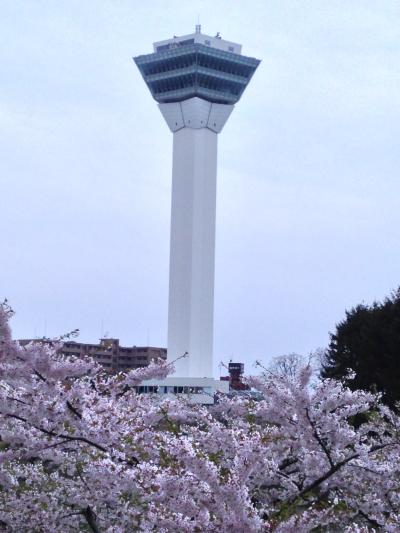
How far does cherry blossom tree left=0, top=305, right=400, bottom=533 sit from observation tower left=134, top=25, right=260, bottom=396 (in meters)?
82.8

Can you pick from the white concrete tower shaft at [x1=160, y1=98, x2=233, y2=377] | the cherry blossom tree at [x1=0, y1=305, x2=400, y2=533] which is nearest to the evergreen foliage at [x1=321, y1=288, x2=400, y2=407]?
the cherry blossom tree at [x1=0, y1=305, x2=400, y2=533]

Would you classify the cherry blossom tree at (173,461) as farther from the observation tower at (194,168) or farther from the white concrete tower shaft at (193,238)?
the observation tower at (194,168)

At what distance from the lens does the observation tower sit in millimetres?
95688

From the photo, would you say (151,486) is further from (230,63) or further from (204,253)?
(230,63)

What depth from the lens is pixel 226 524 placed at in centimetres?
708

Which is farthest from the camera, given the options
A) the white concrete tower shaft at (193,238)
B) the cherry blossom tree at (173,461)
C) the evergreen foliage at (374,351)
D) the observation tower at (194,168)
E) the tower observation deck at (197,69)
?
the tower observation deck at (197,69)

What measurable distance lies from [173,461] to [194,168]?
294 ft

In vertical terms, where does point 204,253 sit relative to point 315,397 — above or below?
above

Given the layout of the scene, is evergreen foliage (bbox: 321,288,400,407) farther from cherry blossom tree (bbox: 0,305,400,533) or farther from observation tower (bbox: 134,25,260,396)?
observation tower (bbox: 134,25,260,396)

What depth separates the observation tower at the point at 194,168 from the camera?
9569 cm

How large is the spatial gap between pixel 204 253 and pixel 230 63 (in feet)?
73.1

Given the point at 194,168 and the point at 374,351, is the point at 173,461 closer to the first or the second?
the point at 374,351

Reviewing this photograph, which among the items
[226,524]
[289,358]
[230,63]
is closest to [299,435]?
[226,524]

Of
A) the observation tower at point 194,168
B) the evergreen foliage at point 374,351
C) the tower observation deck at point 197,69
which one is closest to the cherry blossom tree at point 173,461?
the evergreen foliage at point 374,351
